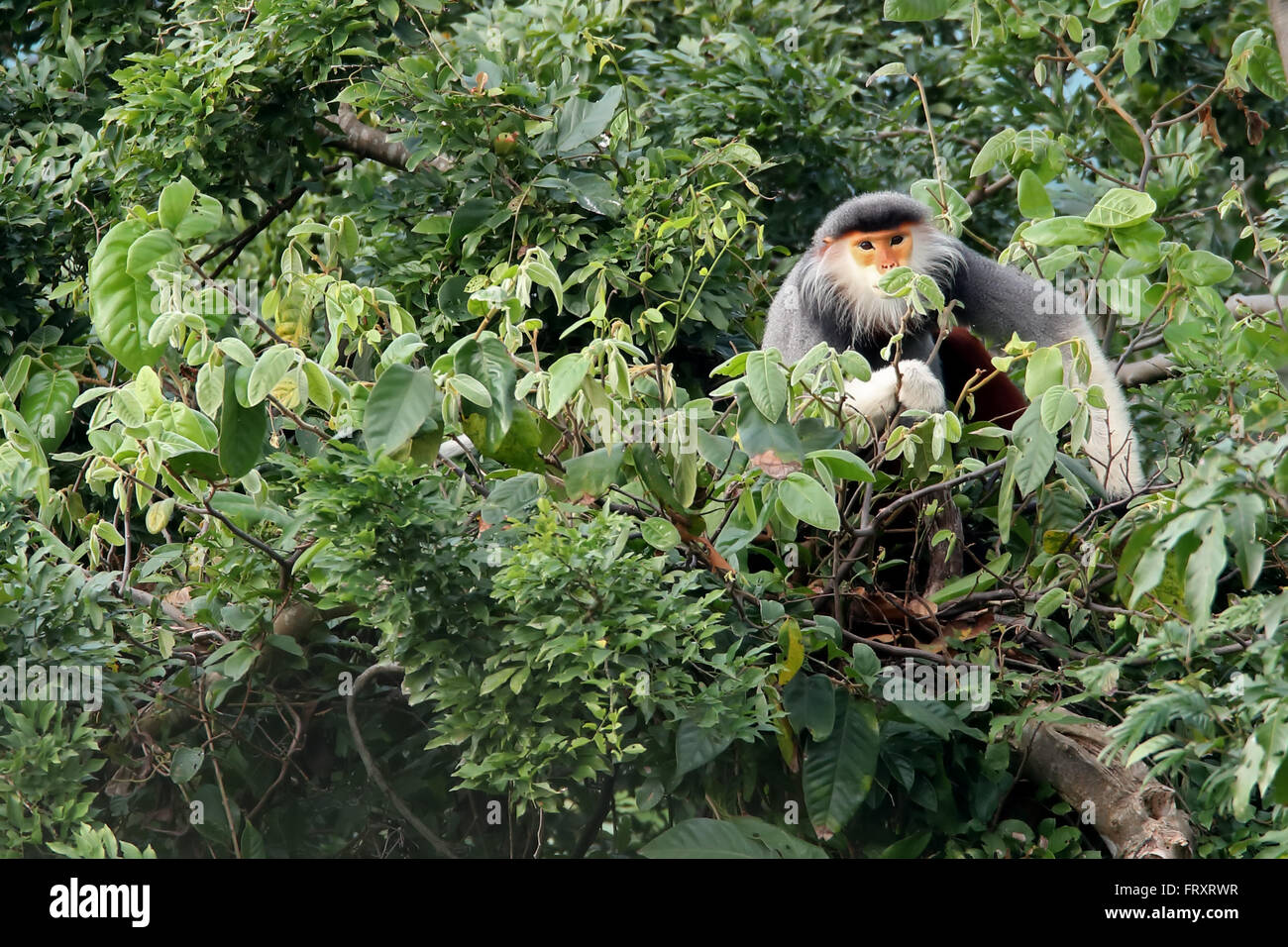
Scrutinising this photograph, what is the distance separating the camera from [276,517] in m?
2.72

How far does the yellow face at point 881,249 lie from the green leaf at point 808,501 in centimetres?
144

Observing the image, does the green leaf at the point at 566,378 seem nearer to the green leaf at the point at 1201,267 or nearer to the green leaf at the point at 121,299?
the green leaf at the point at 121,299

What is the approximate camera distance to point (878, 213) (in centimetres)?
376

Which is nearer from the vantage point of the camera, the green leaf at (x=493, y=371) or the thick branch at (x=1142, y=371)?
the green leaf at (x=493, y=371)

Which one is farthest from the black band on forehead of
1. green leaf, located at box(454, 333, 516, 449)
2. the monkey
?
green leaf, located at box(454, 333, 516, 449)

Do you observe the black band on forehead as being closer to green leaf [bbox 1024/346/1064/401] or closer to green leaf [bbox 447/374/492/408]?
green leaf [bbox 1024/346/1064/401]

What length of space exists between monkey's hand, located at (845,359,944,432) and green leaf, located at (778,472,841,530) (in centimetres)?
73

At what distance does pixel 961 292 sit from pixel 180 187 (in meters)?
2.27

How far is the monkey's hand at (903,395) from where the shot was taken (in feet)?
10.8

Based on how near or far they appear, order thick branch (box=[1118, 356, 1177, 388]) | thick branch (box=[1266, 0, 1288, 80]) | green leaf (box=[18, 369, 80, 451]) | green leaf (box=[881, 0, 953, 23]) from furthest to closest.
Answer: thick branch (box=[1118, 356, 1177, 388]), green leaf (box=[18, 369, 80, 451]), green leaf (box=[881, 0, 953, 23]), thick branch (box=[1266, 0, 1288, 80])

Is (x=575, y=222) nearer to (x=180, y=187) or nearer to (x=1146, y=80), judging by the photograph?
(x=180, y=187)

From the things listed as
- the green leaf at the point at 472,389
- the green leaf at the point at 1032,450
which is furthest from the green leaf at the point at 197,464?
the green leaf at the point at 1032,450

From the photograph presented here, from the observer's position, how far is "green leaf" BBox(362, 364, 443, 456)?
7.66ft

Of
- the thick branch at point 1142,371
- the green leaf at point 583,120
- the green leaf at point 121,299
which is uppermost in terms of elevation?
the green leaf at point 583,120
